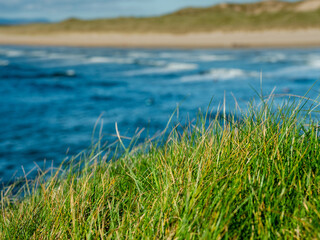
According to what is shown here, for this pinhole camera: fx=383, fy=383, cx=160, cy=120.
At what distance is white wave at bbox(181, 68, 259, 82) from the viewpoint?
15.2 m

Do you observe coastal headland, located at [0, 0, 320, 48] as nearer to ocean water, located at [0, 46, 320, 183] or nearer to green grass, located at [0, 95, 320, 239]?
ocean water, located at [0, 46, 320, 183]

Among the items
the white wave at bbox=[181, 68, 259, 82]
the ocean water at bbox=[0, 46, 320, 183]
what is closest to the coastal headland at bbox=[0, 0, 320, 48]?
the white wave at bbox=[181, 68, 259, 82]

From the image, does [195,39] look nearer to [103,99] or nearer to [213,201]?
[103,99]

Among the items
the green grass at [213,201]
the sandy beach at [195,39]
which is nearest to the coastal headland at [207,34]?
the sandy beach at [195,39]

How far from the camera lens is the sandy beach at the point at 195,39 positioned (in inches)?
1492

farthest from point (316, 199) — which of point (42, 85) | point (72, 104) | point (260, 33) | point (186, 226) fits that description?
point (260, 33)

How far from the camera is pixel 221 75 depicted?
16.1 meters

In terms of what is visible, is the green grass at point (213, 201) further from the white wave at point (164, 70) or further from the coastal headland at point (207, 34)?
the coastal headland at point (207, 34)

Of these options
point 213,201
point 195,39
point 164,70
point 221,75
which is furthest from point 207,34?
point 213,201

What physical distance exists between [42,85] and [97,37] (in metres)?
40.0

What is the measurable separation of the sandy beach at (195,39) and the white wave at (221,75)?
791 inches

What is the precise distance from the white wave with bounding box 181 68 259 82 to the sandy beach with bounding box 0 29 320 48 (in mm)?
20089

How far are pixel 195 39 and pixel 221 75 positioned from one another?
30.1m

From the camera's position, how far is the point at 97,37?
53781 millimetres
